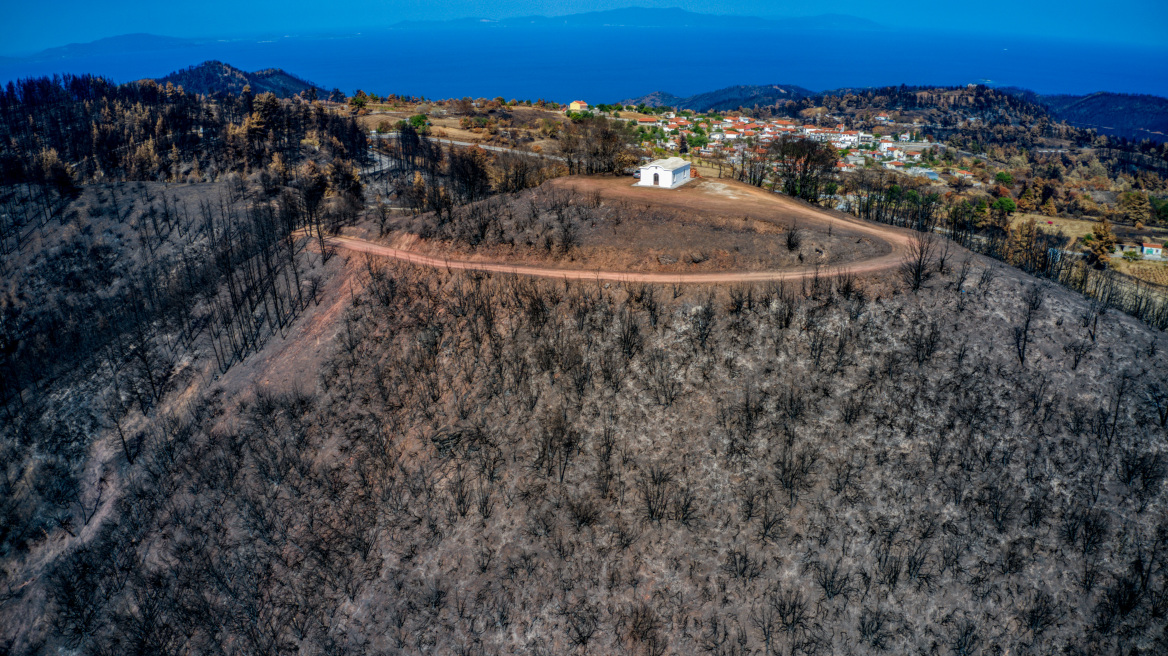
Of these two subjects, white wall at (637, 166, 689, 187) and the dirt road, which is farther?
white wall at (637, 166, 689, 187)

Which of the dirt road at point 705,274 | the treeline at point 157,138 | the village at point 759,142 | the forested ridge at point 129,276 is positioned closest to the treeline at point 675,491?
the dirt road at point 705,274

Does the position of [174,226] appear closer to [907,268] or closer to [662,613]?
[662,613]

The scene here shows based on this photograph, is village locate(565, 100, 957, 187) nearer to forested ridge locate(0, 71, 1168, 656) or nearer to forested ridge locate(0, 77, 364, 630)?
forested ridge locate(0, 77, 364, 630)

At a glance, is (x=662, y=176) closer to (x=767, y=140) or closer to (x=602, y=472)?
(x=602, y=472)

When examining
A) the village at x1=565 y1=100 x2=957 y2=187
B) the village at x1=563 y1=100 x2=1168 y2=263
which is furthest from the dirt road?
the village at x1=565 y1=100 x2=957 y2=187

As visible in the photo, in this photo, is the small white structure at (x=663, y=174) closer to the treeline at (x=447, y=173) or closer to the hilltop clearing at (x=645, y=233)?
the hilltop clearing at (x=645, y=233)

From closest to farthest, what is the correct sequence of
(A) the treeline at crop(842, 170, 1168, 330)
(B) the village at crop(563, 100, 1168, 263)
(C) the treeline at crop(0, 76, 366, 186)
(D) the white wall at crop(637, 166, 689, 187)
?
1. (A) the treeline at crop(842, 170, 1168, 330)
2. (D) the white wall at crop(637, 166, 689, 187)
3. (B) the village at crop(563, 100, 1168, 263)
4. (C) the treeline at crop(0, 76, 366, 186)
